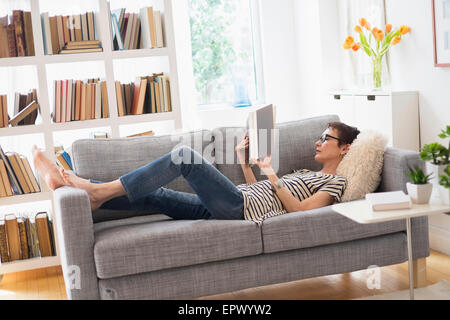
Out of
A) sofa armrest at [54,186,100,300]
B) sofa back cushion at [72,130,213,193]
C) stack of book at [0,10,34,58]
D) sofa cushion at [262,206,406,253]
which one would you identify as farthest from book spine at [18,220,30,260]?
sofa cushion at [262,206,406,253]

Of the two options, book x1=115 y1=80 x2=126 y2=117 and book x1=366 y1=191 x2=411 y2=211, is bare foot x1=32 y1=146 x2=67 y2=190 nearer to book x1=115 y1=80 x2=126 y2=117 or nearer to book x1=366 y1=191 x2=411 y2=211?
book x1=115 y1=80 x2=126 y2=117

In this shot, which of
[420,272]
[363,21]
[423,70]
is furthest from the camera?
[363,21]

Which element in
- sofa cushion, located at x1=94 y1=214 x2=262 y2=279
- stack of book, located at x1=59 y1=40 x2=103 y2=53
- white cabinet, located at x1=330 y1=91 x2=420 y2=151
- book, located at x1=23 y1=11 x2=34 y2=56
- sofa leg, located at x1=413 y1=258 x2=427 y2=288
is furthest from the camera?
stack of book, located at x1=59 y1=40 x2=103 y2=53

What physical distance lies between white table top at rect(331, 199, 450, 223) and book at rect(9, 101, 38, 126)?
2.30 meters

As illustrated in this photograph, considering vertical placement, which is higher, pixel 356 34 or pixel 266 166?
pixel 356 34

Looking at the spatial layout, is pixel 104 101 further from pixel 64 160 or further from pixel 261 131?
pixel 261 131

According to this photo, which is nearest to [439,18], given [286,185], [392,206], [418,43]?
[418,43]

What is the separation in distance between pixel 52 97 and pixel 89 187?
139 centimetres

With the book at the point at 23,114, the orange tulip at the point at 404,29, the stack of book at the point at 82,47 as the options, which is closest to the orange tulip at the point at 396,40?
the orange tulip at the point at 404,29

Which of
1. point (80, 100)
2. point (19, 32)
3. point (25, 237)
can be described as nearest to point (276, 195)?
point (80, 100)

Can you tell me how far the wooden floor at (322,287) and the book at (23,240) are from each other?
214mm

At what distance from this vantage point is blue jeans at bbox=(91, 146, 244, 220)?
8.46 feet

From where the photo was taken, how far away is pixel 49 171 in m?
2.67

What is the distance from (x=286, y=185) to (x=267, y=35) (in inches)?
102
